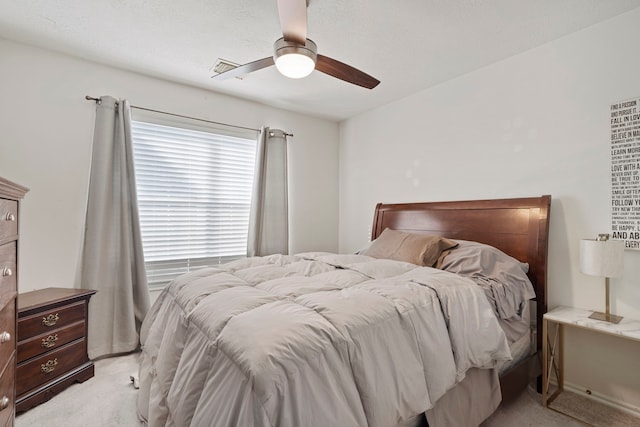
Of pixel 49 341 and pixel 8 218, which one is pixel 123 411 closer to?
pixel 49 341

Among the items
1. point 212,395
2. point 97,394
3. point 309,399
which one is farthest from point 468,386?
point 97,394

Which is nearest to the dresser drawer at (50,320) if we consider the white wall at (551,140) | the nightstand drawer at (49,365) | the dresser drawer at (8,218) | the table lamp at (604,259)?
the nightstand drawer at (49,365)

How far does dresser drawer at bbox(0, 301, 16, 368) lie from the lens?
1.17 metres

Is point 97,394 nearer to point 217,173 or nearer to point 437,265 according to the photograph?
point 217,173

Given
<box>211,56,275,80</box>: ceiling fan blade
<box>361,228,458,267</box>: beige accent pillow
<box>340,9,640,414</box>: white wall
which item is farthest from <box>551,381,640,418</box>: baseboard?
<box>211,56,275,80</box>: ceiling fan blade

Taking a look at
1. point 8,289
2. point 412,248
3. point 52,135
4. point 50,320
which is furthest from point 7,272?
point 412,248

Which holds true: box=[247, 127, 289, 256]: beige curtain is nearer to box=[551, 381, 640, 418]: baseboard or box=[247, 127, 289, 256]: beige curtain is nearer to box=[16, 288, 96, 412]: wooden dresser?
box=[16, 288, 96, 412]: wooden dresser

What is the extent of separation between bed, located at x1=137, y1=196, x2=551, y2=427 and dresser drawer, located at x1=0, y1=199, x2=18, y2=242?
786 millimetres

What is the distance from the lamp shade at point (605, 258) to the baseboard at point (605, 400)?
35.8 inches

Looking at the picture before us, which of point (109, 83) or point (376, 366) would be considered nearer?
point (376, 366)

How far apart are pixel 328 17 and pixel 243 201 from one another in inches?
85.2

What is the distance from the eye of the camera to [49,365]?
204cm

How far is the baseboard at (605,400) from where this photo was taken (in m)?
1.91

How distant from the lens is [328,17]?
2.02m
